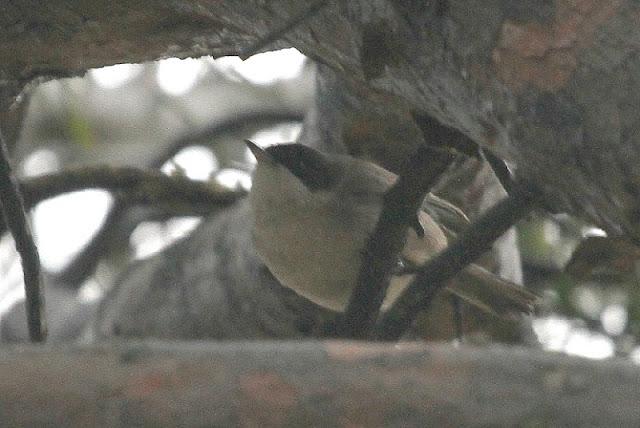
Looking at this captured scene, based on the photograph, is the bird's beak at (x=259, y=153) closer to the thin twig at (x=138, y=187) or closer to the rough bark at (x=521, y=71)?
the thin twig at (x=138, y=187)

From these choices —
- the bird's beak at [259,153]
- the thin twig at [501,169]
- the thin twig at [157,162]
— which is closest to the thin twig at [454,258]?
the thin twig at [501,169]

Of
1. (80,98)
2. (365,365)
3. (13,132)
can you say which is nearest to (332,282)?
(13,132)

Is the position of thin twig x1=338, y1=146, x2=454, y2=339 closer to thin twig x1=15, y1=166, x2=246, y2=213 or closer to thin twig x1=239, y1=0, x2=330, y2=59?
thin twig x1=239, y1=0, x2=330, y2=59

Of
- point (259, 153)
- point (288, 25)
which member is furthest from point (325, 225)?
point (288, 25)

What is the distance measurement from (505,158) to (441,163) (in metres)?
0.15

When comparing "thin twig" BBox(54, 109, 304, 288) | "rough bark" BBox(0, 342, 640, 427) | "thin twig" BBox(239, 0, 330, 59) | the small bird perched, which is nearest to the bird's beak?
the small bird perched

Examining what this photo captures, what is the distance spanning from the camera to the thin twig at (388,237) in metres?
1.53

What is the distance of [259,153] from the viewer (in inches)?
117

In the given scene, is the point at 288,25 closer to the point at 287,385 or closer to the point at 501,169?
the point at 501,169

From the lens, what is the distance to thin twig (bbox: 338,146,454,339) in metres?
1.53

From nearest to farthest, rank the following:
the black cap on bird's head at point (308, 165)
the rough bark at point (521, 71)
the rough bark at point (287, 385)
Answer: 1. the rough bark at point (287, 385)
2. the rough bark at point (521, 71)
3. the black cap on bird's head at point (308, 165)

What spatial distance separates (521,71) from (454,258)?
1.10 ft

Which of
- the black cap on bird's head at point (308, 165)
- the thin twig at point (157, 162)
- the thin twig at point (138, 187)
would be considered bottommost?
the thin twig at point (157, 162)

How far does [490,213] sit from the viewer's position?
1.50 metres
